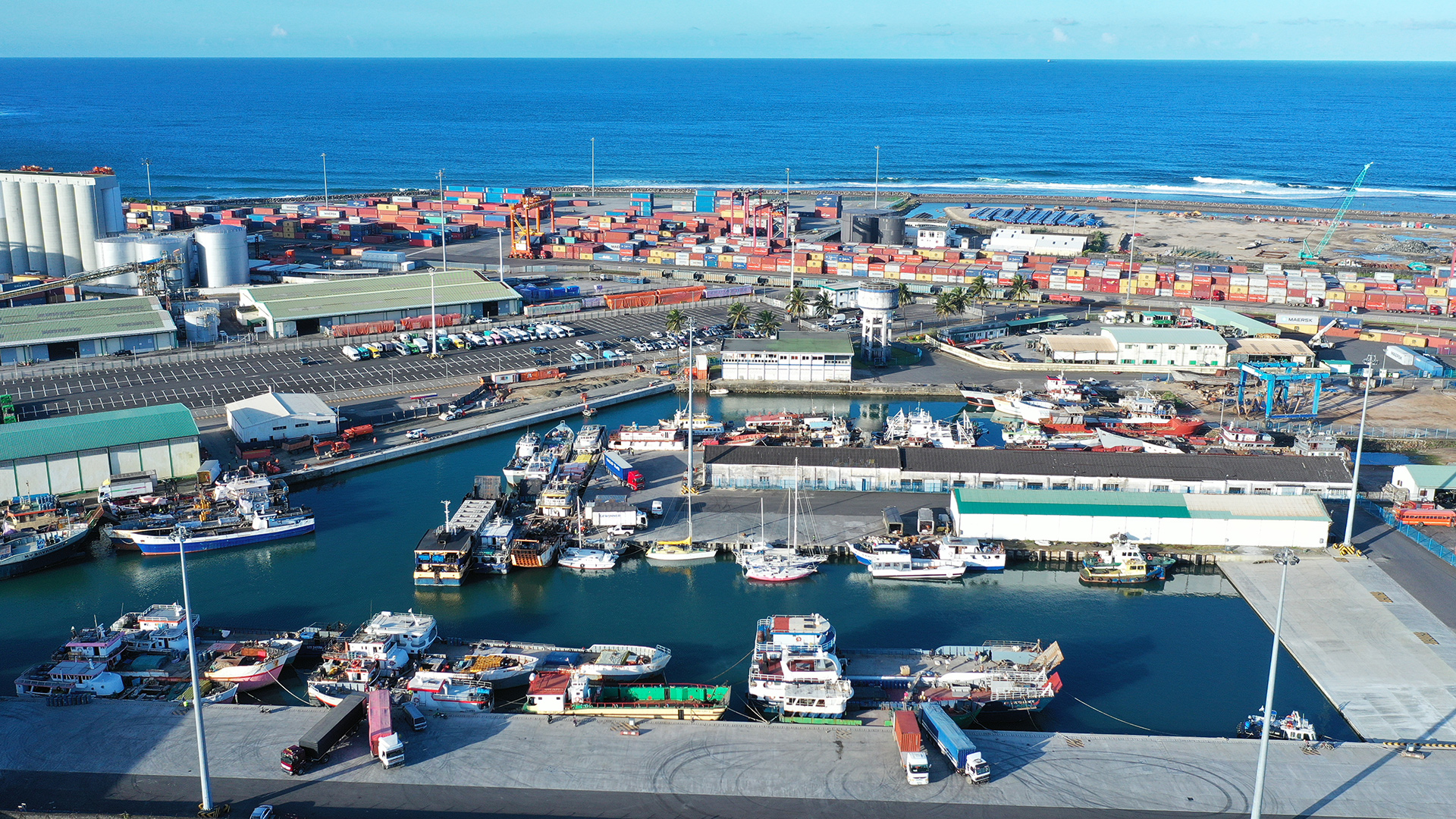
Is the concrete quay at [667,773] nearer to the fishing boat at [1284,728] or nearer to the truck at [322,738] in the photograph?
the truck at [322,738]

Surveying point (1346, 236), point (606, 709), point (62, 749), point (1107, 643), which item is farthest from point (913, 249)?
point (62, 749)

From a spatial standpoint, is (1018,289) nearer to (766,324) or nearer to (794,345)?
(766,324)

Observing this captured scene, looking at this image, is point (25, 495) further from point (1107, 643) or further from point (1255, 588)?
point (1255, 588)

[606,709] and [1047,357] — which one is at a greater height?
[1047,357]

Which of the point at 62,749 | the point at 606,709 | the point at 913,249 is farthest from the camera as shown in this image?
the point at 913,249

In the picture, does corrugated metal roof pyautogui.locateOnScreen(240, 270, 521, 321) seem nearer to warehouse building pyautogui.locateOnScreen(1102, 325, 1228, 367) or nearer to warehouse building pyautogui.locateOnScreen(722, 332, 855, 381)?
warehouse building pyautogui.locateOnScreen(722, 332, 855, 381)

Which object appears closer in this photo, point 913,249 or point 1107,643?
point 1107,643
